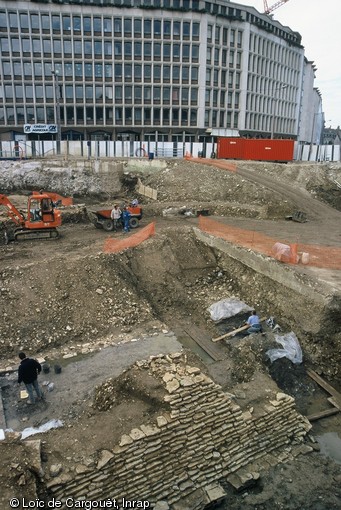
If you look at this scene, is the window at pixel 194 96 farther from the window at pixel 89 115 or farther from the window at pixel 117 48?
the window at pixel 89 115

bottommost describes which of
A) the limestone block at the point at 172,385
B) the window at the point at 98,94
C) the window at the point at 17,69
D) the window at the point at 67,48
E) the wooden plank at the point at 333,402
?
the wooden plank at the point at 333,402

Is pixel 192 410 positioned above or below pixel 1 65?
below

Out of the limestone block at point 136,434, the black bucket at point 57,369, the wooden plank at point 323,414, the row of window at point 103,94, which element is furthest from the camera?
the row of window at point 103,94

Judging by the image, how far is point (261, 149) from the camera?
35000mm

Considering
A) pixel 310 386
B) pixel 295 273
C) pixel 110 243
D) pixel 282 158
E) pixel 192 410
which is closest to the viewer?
pixel 192 410

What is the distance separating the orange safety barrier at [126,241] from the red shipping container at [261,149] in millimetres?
19379

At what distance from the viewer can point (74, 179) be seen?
103 feet

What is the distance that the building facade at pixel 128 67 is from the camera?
49062mm

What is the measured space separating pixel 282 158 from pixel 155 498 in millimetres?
31901

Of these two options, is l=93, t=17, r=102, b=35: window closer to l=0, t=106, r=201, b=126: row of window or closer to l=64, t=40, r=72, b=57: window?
l=64, t=40, r=72, b=57: window

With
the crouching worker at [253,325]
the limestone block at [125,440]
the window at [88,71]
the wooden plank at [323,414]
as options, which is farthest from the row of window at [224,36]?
the limestone block at [125,440]

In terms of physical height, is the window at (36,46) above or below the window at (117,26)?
below

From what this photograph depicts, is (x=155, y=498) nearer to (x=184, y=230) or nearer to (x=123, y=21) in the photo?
(x=184, y=230)


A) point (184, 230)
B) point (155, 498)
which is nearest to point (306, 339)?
point (155, 498)
